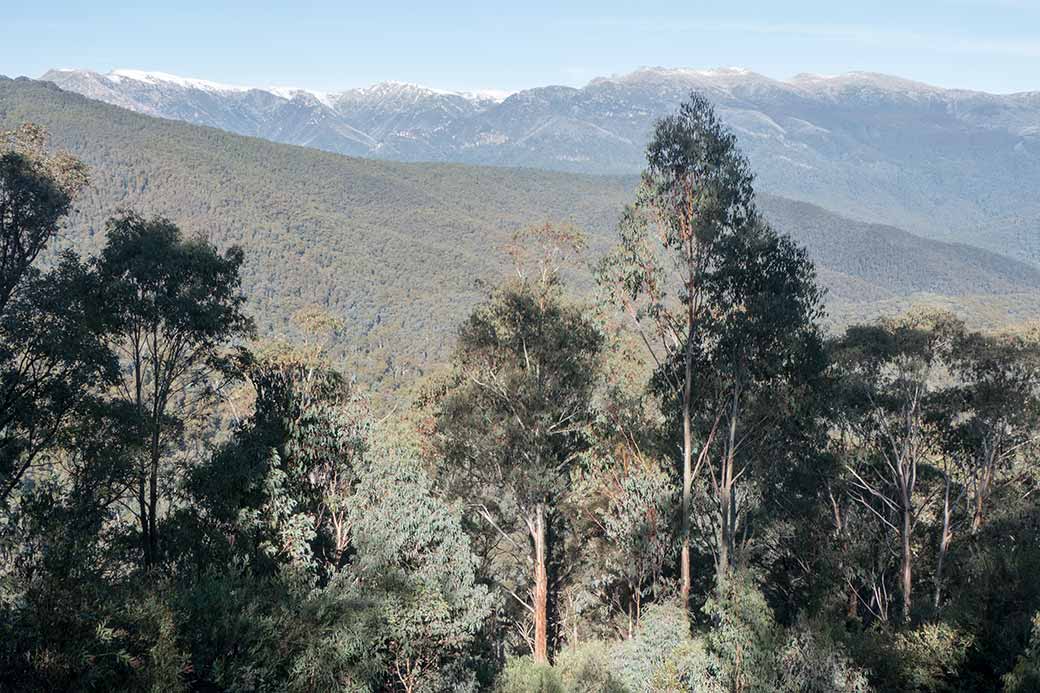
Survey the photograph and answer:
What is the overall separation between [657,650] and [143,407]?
43.1 feet

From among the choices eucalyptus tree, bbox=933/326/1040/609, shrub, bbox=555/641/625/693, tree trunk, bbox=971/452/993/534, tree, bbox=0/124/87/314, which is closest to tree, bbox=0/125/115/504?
tree, bbox=0/124/87/314

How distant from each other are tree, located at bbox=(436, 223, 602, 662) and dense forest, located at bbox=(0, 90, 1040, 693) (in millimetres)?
86

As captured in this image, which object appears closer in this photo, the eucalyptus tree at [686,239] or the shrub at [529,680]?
the shrub at [529,680]

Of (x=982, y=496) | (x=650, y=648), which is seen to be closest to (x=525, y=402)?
(x=650, y=648)

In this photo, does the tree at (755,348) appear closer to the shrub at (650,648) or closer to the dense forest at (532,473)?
the dense forest at (532,473)

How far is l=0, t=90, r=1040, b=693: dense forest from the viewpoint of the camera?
477 inches

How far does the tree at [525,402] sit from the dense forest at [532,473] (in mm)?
86

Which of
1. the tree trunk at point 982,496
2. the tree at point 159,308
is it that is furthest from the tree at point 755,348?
the tree at point 159,308

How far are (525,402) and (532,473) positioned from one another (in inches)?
69.1

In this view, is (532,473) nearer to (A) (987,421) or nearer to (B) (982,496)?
(A) (987,421)

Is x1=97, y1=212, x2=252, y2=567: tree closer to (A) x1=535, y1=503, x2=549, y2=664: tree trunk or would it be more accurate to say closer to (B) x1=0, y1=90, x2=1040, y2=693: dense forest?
(B) x1=0, y1=90, x2=1040, y2=693: dense forest

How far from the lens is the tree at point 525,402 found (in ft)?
60.1

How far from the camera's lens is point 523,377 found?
18219 millimetres

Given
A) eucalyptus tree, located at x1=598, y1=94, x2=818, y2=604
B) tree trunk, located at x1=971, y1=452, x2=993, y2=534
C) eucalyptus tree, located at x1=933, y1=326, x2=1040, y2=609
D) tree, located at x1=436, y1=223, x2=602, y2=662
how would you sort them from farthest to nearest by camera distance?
tree trunk, located at x1=971, y1=452, x2=993, y2=534 → eucalyptus tree, located at x1=933, y1=326, x2=1040, y2=609 → tree, located at x1=436, y1=223, x2=602, y2=662 → eucalyptus tree, located at x1=598, y1=94, x2=818, y2=604
